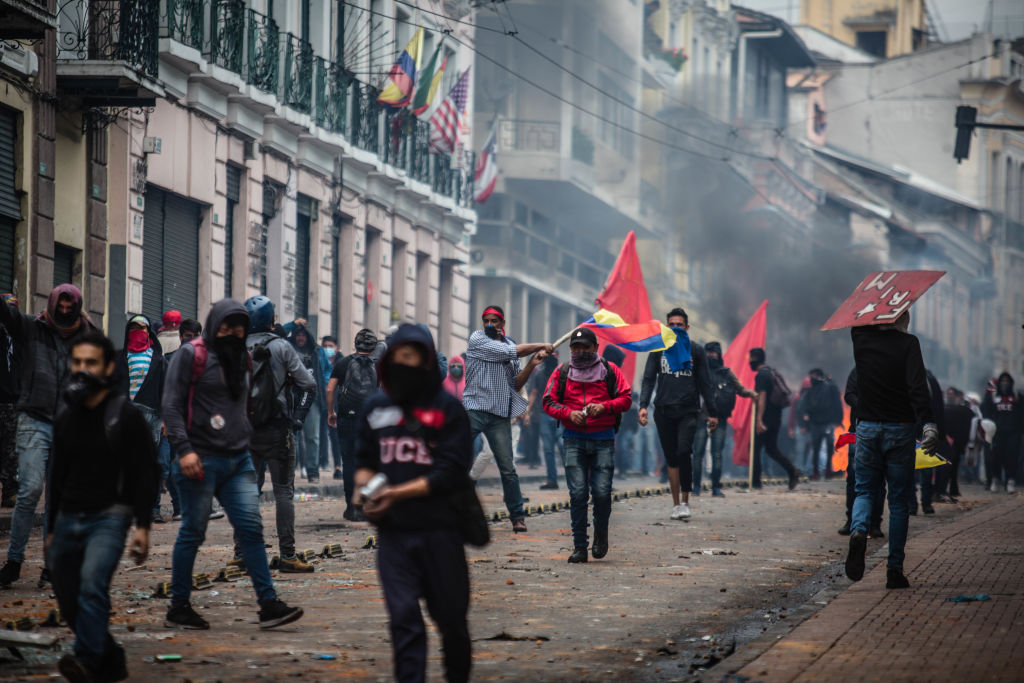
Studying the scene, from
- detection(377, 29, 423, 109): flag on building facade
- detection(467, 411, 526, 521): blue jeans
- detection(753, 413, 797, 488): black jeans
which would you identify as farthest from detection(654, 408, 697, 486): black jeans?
detection(377, 29, 423, 109): flag on building facade

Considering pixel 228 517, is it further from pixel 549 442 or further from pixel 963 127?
pixel 963 127

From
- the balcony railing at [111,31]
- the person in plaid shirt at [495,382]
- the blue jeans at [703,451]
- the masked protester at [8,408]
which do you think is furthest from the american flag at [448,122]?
the person in plaid shirt at [495,382]

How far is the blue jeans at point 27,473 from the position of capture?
9867 millimetres

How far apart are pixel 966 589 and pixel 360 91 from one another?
21.1 meters

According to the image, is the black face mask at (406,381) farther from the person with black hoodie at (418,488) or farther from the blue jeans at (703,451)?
the blue jeans at (703,451)

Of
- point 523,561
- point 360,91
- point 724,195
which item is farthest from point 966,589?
point 724,195

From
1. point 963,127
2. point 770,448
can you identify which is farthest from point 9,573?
point 963,127

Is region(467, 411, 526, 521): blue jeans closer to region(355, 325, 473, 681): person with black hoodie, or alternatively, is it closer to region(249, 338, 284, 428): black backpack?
region(249, 338, 284, 428): black backpack

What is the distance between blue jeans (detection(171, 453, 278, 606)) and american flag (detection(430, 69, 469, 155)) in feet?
73.3

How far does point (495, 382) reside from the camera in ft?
43.8

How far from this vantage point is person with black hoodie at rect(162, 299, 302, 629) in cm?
845

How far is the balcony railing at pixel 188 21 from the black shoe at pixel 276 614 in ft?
49.5

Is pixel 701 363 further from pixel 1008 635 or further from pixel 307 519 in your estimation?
pixel 1008 635

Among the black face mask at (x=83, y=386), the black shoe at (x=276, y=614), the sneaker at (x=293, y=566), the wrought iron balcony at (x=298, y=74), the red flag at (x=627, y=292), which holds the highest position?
the wrought iron balcony at (x=298, y=74)
